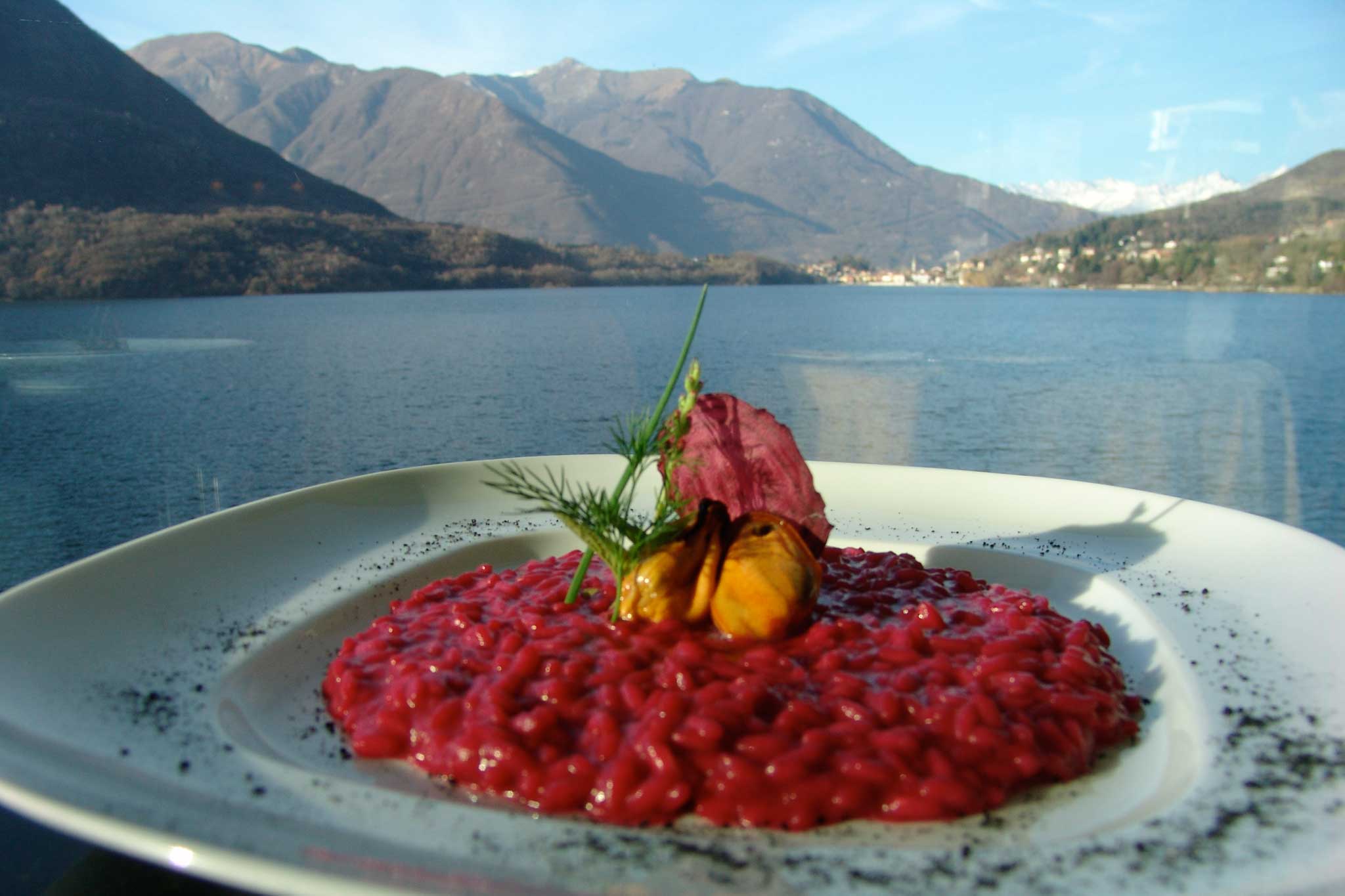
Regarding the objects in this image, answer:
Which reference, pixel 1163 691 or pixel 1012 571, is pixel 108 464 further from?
pixel 1163 691

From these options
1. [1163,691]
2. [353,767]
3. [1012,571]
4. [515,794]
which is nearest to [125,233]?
[353,767]

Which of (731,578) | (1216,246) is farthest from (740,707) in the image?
(1216,246)

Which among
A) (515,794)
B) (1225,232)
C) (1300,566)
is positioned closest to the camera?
(515,794)

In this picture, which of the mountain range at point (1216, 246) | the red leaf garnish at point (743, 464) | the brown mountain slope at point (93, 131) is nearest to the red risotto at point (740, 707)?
the red leaf garnish at point (743, 464)

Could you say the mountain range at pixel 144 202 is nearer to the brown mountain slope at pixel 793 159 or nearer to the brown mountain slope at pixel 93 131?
the brown mountain slope at pixel 93 131

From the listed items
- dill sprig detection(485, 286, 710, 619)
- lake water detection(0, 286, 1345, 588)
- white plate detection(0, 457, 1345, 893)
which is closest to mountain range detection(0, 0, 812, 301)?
lake water detection(0, 286, 1345, 588)

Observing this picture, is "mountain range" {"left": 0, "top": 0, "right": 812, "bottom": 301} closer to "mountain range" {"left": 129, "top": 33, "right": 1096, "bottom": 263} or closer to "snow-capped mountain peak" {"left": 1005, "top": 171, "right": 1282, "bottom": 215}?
"mountain range" {"left": 129, "top": 33, "right": 1096, "bottom": 263}
